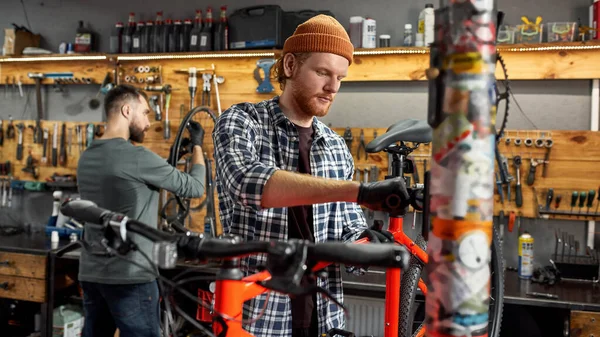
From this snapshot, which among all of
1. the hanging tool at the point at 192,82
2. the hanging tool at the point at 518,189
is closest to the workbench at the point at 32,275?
the hanging tool at the point at 192,82

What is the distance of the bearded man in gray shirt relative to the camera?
105 inches

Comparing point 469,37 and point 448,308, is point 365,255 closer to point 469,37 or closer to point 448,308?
point 448,308

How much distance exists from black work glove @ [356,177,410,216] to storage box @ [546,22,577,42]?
113 inches

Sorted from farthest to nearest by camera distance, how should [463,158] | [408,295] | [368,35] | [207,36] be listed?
[207,36]
[368,35]
[408,295]
[463,158]

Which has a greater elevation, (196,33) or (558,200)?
(196,33)

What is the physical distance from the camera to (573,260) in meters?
3.37

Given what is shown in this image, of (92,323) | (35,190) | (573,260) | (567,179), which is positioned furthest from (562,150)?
(35,190)

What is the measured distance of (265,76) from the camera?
3932mm

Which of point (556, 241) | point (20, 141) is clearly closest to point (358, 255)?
point (556, 241)

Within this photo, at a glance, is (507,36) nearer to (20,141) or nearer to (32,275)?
(32,275)

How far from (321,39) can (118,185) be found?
1.57 m

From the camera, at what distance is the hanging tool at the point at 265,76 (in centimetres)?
390

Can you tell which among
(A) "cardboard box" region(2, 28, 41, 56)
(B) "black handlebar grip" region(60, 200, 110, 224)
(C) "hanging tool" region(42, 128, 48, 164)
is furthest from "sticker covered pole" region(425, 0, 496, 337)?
(A) "cardboard box" region(2, 28, 41, 56)

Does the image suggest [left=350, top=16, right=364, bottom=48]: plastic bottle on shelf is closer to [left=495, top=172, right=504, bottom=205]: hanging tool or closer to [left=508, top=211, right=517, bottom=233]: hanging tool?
[left=495, top=172, right=504, bottom=205]: hanging tool
